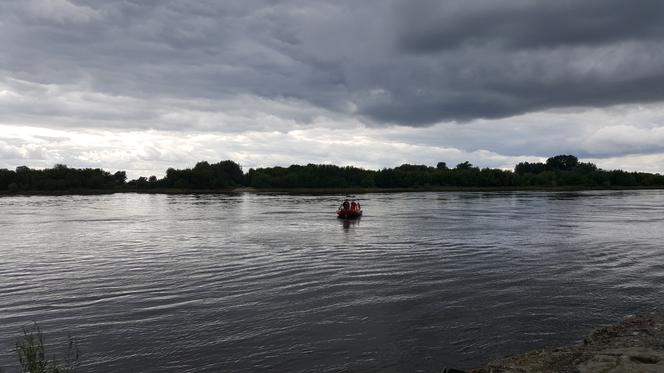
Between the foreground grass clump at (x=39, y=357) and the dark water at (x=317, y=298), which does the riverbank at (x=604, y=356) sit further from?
the foreground grass clump at (x=39, y=357)

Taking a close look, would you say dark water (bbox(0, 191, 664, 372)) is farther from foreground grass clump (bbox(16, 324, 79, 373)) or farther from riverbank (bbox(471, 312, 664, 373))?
riverbank (bbox(471, 312, 664, 373))

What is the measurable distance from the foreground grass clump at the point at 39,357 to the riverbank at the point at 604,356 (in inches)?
332

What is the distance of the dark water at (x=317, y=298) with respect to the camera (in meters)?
13.1

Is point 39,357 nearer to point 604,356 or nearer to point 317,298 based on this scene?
point 317,298

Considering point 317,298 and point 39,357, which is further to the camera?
point 317,298

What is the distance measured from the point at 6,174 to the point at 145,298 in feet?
643

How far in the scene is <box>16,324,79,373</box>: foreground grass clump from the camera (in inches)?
328

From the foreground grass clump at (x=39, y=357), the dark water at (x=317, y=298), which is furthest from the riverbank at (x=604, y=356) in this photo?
the foreground grass clump at (x=39, y=357)

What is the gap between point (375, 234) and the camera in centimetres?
4122

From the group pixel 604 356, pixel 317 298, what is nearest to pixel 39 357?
pixel 317 298

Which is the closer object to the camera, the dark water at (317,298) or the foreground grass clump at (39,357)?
the foreground grass clump at (39,357)

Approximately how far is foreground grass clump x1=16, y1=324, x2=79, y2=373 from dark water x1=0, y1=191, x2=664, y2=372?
0.37m

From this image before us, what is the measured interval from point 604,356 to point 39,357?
11.9 m

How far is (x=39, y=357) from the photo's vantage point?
9.65 meters
